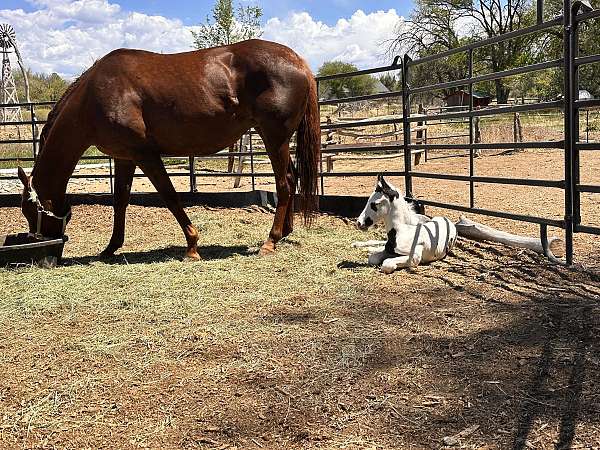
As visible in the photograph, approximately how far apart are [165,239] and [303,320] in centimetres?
325

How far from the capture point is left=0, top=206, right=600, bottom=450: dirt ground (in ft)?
7.03

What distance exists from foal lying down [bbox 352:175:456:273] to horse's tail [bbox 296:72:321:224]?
1202 mm

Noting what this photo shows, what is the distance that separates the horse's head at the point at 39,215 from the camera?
16.8 ft

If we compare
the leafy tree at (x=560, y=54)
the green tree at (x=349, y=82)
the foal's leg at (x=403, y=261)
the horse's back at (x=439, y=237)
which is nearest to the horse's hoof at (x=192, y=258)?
the foal's leg at (x=403, y=261)

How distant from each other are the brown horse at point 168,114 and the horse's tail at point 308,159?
162 mm

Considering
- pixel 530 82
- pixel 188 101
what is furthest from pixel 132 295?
pixel 530 82

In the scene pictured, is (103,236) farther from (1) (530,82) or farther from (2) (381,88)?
(2) (381,88)

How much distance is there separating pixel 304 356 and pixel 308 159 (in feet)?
10.5

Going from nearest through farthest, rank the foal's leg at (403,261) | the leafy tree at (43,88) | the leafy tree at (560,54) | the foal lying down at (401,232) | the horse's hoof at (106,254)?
the foal's leg at (403,261) < the foal lying down at (401,232) < the horse's hoof at (106,254) < the leafy tree at (560,54) < the leafy tree at (43,88)

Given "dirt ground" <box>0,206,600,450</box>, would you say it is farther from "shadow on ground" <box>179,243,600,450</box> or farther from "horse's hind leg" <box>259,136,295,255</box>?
"horse's hind leg" <box>259,136,295,255</box>

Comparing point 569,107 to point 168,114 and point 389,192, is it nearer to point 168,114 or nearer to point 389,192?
A: point 389,192

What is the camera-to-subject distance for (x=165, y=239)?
6230mm

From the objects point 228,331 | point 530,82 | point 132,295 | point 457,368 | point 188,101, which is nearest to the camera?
point 457,368

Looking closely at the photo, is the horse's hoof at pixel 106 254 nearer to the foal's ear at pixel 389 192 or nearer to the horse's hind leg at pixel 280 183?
the horse's hind leg at pixel 280 183
